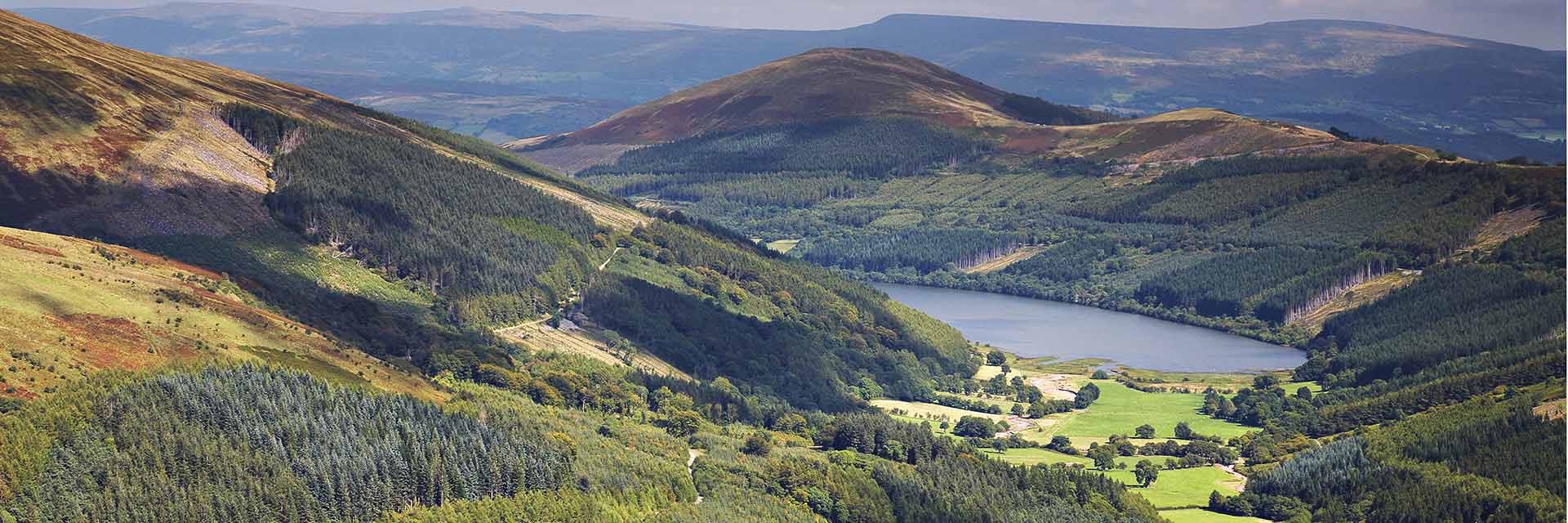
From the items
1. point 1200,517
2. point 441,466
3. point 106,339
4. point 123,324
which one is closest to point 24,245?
point 123,324

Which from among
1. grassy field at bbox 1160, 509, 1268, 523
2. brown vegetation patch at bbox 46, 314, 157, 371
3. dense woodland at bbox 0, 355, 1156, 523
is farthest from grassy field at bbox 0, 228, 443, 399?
grassy field at bbox 1160, 509, 1268, 523

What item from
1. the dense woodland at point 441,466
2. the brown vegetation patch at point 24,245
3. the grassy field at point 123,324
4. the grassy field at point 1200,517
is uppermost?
the brown vegetation patch at point 24,245

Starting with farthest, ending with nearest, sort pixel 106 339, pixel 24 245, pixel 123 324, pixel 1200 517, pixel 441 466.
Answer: pixel 1200 517 < pixel 24 245 < pixel 123 324 < pixel 106 339 < pixel 441 466

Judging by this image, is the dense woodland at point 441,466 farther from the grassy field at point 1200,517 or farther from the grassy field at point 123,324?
the grassy field at point 123,324

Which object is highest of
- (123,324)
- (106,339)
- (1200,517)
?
(123,324)

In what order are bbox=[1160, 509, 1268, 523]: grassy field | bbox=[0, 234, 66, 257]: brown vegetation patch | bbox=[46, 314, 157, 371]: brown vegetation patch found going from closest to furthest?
bbox=[46, 314, 157, 371]: brown vegetation patch → bbox=[0, 234, 66, 257]: brown vegetation patch → bbox=[1160, 509, 1268, 523]: grassy field

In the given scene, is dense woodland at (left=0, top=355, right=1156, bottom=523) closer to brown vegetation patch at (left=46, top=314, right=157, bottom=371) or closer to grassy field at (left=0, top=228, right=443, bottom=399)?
brown vegetation patch at (left=46, top=314, right=157, bottom=371)

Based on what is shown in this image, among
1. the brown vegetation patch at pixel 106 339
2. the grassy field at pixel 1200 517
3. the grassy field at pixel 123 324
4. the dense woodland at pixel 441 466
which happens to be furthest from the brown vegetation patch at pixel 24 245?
the grassy field at pixel 1200 517

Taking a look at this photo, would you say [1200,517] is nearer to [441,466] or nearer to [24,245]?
[441,466]
